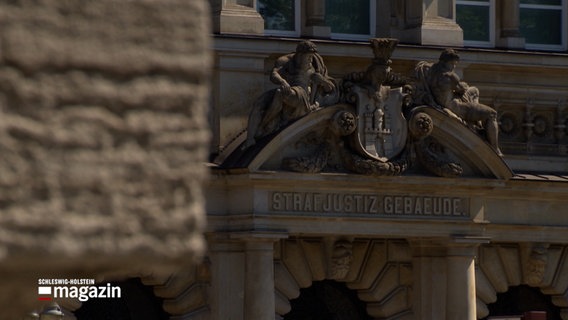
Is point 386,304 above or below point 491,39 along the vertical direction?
below

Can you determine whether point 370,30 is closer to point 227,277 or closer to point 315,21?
point 315,21

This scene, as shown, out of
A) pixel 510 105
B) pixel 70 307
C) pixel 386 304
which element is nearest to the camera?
pixel 70 307

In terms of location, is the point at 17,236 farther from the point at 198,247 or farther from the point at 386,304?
the point at 386,304

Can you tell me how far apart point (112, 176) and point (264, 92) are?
831 inches

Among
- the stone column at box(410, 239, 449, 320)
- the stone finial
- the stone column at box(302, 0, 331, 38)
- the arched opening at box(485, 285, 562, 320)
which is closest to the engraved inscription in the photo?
the stone column at box(410, 239, 449, 320)

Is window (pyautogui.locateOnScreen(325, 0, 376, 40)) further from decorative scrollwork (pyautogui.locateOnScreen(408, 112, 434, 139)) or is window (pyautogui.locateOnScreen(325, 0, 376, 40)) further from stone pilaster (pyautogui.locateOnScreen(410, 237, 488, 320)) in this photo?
stone pilaster (pyautogui.locateOnScreen(410, 237, 488, 320))

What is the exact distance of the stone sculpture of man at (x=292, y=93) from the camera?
2259 cm

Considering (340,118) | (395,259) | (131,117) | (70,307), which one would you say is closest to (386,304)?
(395,259)

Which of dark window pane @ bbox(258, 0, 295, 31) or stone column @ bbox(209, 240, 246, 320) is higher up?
dark window pane @ bbox(258, 0, 295, 31)

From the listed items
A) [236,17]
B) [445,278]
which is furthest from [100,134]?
[445,278]

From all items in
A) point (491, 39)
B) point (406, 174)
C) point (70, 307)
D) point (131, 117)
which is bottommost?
point (131, 117)

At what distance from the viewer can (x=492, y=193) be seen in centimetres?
2444

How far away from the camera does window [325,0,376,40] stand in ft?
81.8

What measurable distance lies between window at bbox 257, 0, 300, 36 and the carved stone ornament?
1.50 metres
